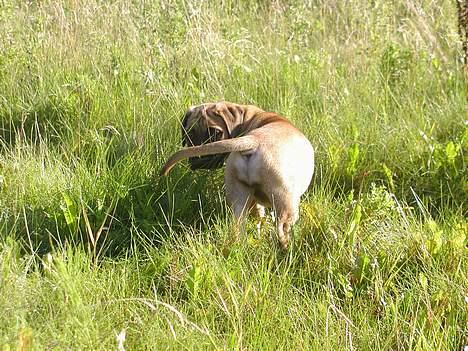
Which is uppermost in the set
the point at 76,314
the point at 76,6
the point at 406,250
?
the point at 76,6

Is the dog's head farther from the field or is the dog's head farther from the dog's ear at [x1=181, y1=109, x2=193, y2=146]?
the field

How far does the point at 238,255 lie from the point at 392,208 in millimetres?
985

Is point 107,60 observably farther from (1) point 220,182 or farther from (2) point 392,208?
(2) point 392,208

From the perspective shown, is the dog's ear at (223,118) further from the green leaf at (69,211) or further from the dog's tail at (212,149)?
the green leaf at (69,211)

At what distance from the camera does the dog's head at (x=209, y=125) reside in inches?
183

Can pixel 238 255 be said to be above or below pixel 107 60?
below

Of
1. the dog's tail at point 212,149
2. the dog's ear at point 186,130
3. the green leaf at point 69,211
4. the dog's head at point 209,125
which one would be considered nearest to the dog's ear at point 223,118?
the dog's head at point 209,125

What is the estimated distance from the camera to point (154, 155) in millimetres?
4867

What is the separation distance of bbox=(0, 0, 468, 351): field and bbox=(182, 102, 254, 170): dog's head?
7.2 inches

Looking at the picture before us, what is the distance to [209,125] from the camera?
15.2 ft

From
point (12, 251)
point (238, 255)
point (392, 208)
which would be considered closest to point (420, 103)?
point (392, 208)

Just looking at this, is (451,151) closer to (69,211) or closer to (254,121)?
(254,121)

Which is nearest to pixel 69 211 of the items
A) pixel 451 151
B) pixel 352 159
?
pixel 352 159

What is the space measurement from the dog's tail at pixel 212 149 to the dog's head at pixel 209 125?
54cm
